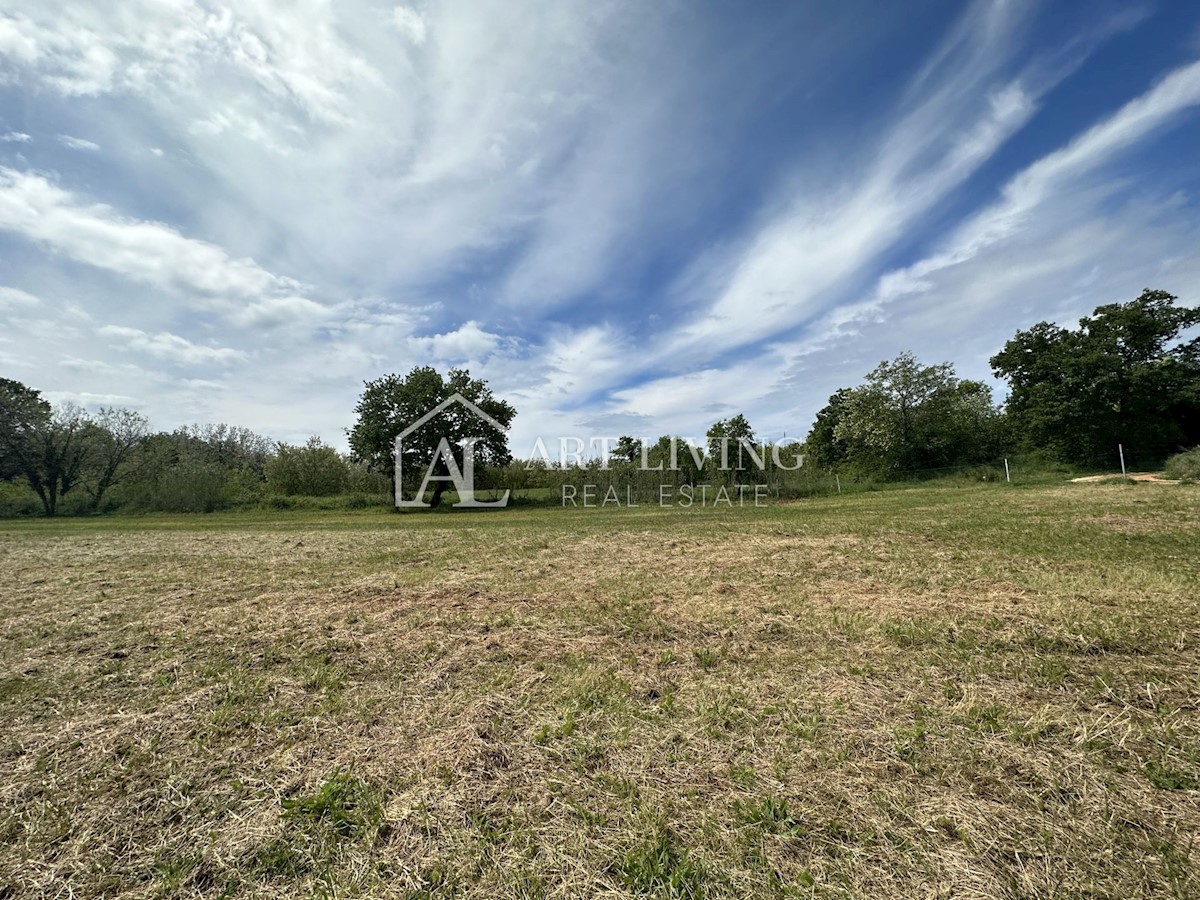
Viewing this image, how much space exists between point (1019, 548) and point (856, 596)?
4007 millimetres

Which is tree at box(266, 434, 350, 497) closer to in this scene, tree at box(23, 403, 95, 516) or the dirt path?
tree at box(23, 403, 95, 516)

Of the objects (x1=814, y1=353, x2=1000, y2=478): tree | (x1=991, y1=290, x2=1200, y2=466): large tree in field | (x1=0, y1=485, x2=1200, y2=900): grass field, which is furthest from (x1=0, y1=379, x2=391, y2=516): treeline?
(x1=991, y1=290, x2=1200, y2=466): large tree in field

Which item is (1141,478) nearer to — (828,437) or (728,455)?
(728,455)

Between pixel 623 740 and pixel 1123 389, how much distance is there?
34.3 m

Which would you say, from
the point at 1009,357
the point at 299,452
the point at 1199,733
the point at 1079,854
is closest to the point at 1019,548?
the point at 1199,733

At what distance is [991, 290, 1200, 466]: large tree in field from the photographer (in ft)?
75.6

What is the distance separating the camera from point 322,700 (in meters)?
3.13

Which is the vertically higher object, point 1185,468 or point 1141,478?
point 1185,468

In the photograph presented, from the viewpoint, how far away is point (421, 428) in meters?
24.9

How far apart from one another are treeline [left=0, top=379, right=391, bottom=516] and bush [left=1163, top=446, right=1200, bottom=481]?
1374 inches

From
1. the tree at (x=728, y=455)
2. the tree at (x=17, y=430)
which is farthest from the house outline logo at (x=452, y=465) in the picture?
the tree at (x=17, y=430)

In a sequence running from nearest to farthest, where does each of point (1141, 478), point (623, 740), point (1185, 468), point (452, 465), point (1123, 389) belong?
point (623, 740) → point (1185, 468) → point (1141, 478) → point (1123, 389) → point (452, 465)

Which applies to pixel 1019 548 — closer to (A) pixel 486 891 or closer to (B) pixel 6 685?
(A) pixel 486 891

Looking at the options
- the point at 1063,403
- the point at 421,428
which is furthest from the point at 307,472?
the point at 1063,403
